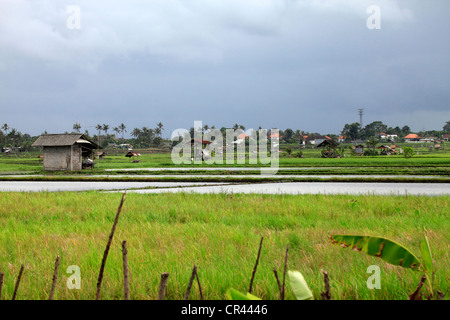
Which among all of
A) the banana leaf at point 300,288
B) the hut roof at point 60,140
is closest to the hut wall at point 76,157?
the hut roof at point 60,140

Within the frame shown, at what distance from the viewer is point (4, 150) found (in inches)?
3110

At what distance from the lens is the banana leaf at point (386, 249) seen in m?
2.22

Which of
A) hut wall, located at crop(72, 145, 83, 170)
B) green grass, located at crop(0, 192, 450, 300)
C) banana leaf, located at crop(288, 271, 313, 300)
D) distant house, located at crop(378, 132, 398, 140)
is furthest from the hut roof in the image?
distant house, located at crop(378, 132, 398, 140)

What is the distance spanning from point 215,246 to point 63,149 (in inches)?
1061

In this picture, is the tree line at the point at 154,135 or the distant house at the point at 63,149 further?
the tree line at the point at 154,135

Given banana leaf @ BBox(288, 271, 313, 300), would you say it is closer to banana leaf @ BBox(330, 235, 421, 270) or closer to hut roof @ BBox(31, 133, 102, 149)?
banana leaf @ BBox(330, 235, 421, 270)

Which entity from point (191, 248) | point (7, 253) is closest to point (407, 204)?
point (191, 248)

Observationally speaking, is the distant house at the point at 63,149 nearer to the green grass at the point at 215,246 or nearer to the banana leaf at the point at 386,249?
the green grass at the point at 215,246

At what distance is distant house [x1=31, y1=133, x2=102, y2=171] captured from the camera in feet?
91.7

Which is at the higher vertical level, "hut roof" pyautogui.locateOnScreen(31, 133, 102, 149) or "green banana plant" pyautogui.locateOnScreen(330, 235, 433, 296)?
"hut roof" pyautogui.locateOnScreen(31, 133, 102, 149)

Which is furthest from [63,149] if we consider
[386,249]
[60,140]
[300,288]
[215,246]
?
[300,288]

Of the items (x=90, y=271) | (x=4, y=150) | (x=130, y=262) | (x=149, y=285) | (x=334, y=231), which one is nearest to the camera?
(x=149, y=285)

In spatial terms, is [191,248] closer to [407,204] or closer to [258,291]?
[258,291]
